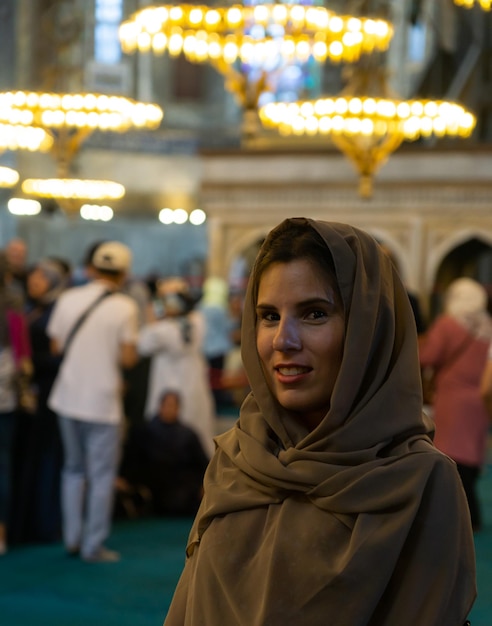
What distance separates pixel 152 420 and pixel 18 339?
1.72 metres

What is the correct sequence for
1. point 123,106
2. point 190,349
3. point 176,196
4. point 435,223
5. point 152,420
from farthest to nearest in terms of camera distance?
point 176,196
point 435,223
point 123,106
point 190,349
point 152,420

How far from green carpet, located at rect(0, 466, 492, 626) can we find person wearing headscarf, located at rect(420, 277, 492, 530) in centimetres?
51

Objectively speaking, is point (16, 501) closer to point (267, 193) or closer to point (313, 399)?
point (313, 399)

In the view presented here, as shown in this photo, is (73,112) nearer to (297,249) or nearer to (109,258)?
(109,258)

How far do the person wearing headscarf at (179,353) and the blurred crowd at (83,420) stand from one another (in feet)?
0.05

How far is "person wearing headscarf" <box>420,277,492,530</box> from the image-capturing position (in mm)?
6691

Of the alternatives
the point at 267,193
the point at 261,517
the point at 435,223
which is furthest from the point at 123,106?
the point at 261,517

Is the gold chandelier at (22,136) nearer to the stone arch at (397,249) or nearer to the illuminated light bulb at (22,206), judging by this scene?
the stone arch at (397,249)

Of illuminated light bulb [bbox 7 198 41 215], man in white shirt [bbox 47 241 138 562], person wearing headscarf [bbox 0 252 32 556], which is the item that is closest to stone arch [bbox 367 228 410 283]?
illuminated light bulb [bbox 7 198 41 215]

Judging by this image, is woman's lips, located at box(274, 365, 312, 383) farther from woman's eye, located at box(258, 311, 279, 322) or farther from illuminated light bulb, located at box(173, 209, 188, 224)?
illuminated light bulb, located at box(173, 209, 188, 224)

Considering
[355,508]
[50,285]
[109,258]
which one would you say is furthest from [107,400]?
[355,508]

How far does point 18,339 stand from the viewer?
6129mm

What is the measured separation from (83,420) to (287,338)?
4.36 m

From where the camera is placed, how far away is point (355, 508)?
5.41ft
